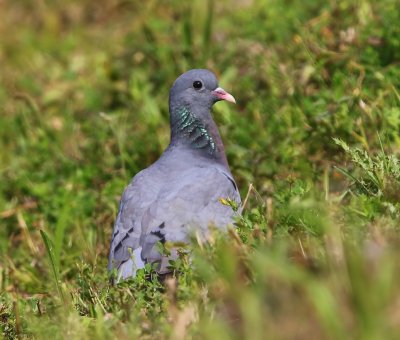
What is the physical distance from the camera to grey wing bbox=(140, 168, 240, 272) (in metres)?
4.69

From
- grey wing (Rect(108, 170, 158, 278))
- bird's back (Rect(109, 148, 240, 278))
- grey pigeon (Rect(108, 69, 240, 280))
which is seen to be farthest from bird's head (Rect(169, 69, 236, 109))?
grey wing (Rect(108, 170, 158, 278))

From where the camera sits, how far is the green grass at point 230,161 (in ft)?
10.3

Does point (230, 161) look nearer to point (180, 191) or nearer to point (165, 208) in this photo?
point (180, 191)

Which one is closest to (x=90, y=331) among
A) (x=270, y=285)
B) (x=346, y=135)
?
(x=270, y=285)

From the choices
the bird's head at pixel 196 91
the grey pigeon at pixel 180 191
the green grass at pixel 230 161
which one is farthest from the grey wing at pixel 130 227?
the bird's head at pixel 196 91

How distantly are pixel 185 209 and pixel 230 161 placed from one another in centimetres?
145

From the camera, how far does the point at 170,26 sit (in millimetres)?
8406

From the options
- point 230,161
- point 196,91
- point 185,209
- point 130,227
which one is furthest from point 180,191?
point 230,161

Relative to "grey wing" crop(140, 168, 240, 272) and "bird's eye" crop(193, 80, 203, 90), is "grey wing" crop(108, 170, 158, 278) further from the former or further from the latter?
"bird's eye" crop(193, 80, 203, 90)

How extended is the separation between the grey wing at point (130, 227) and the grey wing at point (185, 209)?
48 millimetres

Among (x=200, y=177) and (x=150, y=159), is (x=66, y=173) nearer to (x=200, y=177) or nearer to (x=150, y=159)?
(x=150, y=159)

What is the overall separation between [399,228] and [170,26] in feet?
16.4

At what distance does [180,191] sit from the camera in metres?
4.98

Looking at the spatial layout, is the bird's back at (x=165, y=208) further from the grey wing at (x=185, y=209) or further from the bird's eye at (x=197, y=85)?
the bird's eye at (x=197, y=85)
